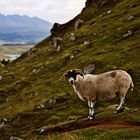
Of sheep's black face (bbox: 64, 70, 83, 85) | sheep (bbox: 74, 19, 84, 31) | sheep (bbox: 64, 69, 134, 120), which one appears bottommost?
sheep (bbox: 64, 69, 134, 120)

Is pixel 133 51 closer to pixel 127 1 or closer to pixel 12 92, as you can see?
pixel 12 92

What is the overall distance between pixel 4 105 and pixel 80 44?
132 feet

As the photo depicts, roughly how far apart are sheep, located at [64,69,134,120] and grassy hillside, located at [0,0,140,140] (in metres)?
1.52

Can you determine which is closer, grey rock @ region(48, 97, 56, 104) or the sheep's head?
the sheep's head

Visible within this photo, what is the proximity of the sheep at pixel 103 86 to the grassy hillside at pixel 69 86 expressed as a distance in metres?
1.52

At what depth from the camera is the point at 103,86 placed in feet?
118

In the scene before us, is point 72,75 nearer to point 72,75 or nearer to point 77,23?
point 72,75

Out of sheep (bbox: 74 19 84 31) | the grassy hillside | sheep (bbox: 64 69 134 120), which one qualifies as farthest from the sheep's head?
sheep (bbox: 74 19 84 31)

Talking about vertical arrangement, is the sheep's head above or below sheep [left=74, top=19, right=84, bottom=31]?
below

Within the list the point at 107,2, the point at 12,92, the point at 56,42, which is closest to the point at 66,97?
the point at 12,92

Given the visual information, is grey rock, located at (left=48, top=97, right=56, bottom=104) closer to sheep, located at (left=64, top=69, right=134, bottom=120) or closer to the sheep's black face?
sheep, located at (left=64, top=69, right=134, bottom=120)

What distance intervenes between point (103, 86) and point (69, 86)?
2125 inches

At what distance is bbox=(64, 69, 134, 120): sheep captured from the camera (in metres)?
35.3

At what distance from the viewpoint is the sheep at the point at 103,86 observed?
3531cm
